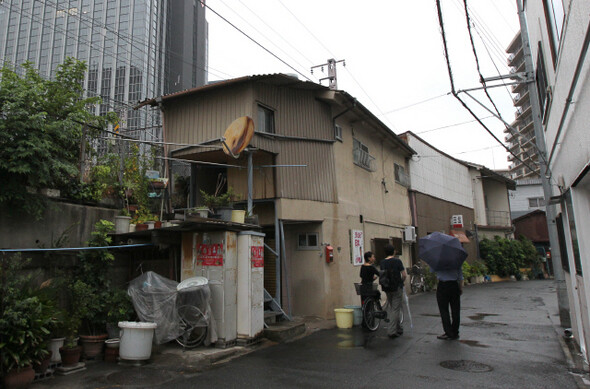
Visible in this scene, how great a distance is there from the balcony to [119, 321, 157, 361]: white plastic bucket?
3138 cm

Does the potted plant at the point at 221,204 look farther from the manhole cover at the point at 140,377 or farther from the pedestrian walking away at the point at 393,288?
the pedestrian walking away at the point at 393,288

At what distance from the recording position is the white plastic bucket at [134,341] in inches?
242

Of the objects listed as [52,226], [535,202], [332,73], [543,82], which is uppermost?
[332,73]

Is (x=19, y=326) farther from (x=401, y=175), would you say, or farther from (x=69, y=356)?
(x=401, y=175)

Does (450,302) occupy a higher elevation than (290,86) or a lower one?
lower

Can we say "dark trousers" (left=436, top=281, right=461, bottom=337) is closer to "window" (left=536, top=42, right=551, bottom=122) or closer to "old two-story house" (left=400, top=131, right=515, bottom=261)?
"window" (left=536, top=42, right=551, bottom=122)

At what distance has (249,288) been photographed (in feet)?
25.3

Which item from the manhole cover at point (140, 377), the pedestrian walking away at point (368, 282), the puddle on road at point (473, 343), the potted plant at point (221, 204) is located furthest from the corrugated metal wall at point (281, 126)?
the manhole cover at point (140, 377)

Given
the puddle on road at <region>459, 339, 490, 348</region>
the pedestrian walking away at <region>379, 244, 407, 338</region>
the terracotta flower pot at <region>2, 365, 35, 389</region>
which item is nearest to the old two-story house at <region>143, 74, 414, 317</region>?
the pedestrian walking away at <region>379, 244, 407, 338</region>

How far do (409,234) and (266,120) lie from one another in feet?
33.2

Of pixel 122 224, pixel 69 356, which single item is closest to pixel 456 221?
pixel 122 224

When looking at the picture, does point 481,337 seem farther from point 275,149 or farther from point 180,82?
point 180,82

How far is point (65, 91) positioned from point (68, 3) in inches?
1154

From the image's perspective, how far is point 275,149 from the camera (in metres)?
10.6
